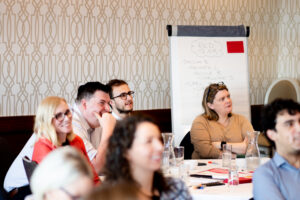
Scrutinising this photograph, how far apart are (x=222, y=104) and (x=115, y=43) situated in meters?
1.73

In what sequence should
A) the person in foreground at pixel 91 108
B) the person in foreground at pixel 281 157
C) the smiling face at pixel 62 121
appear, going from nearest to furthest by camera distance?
1. the person in foreground at pixel 281 157
2. the smiling face at pixel 62 121
3. the person in foreground at pixel 91 108

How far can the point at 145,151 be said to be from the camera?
169cm

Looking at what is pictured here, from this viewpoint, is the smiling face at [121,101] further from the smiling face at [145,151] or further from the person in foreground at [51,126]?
the smiling face at [145,151]

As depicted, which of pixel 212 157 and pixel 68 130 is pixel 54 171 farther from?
pixel 212 157

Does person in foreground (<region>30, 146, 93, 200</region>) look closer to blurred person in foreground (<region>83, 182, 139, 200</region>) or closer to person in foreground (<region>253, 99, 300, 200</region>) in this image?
blurred person in foreground (<region>83, 182, 139, 200</region>)

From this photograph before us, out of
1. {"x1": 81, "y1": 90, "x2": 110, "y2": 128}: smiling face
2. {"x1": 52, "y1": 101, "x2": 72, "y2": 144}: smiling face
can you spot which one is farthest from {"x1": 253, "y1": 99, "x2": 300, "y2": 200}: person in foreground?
{"x1": 81, "y1": 90, "x2": 110, "y2": 128}: smiling face

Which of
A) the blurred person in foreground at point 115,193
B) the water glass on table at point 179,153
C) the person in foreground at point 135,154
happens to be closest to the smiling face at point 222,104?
the water glass on table at point 179,153

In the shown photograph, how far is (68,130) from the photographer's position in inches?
115

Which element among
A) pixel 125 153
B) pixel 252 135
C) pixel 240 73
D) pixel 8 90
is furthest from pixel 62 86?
pixel 125 153

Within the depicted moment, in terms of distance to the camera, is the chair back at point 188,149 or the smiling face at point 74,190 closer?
the smiling face at point 74,190

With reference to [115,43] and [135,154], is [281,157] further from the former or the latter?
[115,43]

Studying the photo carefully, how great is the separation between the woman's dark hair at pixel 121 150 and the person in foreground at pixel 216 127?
2.42m

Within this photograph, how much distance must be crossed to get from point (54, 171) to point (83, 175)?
0.31 ft

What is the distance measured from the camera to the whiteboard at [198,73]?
5.05 m
